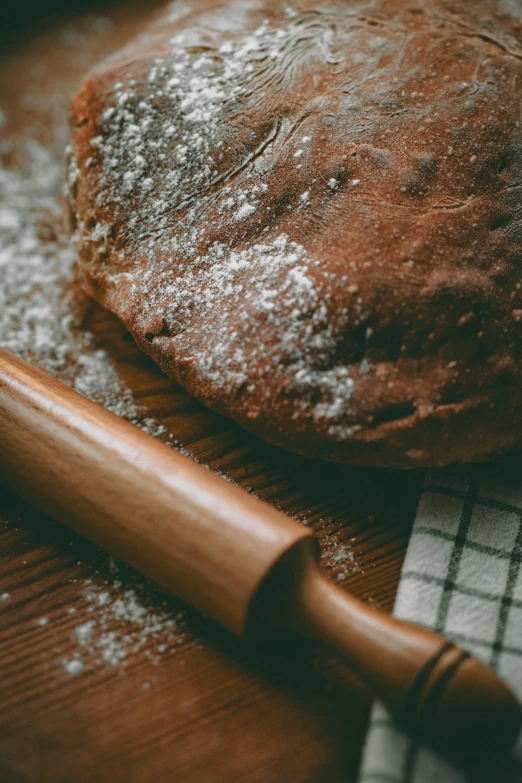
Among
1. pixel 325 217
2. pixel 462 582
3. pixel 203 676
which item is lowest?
pixel 203 676

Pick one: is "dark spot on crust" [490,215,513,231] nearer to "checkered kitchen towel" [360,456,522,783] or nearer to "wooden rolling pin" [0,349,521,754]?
"checkered kitchen towel" [360,456,522,783]

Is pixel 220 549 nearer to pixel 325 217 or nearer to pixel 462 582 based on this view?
pixel 462 582

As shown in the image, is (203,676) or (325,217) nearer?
(203,676)

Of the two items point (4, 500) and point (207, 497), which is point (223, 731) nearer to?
point (207, 497)

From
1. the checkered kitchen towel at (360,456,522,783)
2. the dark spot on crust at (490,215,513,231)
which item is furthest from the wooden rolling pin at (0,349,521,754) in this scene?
the dark spot on crust at (490,215,513,231)

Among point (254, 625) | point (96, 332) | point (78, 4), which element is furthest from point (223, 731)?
point (78, 4)

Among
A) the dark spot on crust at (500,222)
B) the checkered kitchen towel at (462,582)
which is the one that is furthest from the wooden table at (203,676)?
the dark spot on crust at (500,222)

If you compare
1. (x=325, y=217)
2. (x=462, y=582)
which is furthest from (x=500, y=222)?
(x=462, y=582)

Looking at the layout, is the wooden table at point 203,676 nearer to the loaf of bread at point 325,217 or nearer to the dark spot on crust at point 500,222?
the loaf of bread at point 325,217
